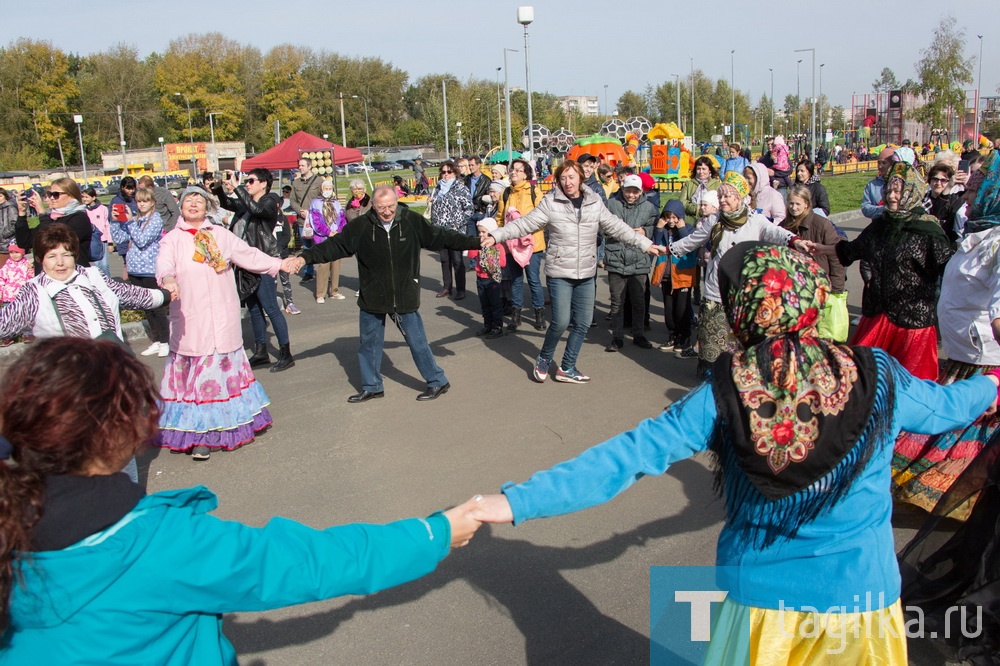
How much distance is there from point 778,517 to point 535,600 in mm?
1978

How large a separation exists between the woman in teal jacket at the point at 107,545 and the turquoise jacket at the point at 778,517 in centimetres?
69

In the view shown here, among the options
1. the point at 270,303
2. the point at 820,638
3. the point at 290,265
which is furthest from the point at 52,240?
the point at 820,638

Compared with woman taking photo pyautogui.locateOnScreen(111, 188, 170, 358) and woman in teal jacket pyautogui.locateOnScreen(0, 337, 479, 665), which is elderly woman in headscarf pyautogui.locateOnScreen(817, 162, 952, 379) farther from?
woman taking photo pyautogui.locateOnScreen(111, 188, 170, 358)

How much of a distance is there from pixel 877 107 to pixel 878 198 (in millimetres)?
60182

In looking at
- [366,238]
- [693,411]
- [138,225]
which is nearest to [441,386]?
[366,238]

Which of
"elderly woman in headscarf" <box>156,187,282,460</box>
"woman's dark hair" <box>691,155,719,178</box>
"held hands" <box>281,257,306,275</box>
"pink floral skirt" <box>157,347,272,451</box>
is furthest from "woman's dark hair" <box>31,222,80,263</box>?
"woman's dark hair" <box>691,155,719,178</box>

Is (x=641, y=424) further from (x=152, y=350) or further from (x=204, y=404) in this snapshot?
(x=152, y=350)

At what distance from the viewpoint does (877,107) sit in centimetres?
6425

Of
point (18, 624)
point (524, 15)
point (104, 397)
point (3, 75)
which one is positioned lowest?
point (18, 624)

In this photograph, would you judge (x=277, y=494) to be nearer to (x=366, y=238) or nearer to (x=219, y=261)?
(x=219, y=261)

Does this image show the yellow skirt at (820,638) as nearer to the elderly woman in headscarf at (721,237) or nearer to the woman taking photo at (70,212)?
the elderly woman in headscarf at (721,237)

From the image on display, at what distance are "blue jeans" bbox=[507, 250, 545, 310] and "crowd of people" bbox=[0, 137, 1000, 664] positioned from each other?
135 centimetres

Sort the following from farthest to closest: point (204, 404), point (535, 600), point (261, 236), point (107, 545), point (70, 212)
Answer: point (70, 212) → point (261, 236) → point (204, 404) → point (535, 600) → point (107, 545)

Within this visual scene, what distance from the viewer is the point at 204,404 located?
247 inches
